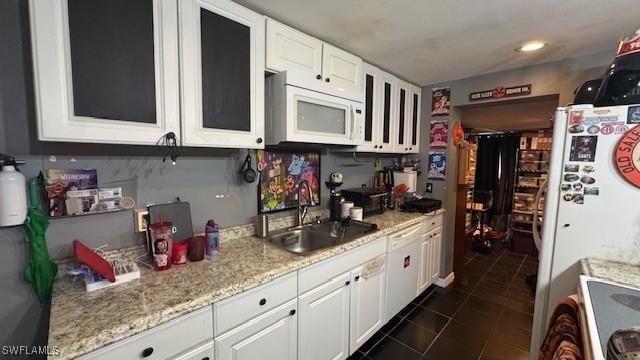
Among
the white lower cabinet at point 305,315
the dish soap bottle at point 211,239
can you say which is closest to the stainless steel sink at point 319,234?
the white lower cabinet at point 305,315

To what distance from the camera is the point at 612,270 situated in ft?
4.13

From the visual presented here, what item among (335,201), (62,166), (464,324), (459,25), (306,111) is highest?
(459,25)

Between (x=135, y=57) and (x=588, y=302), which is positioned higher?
(x=135, y=57)

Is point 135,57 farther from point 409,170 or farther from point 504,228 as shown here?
point 504,228

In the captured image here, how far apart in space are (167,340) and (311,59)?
1679 millimetres

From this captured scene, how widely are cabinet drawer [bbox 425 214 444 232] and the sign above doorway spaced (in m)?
1.29

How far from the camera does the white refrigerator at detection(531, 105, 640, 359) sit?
1305 mm

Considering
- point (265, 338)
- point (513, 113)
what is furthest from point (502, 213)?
point (265, 338)

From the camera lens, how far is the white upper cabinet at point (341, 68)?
1819mm

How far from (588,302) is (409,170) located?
80.6 inches

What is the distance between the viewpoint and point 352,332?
1.79m

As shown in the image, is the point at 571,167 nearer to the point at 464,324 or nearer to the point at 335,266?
the point at 335,266

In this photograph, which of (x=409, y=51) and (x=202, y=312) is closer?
(x=202, y=312)

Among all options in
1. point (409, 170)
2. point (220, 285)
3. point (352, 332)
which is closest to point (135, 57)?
point (220, 285)
